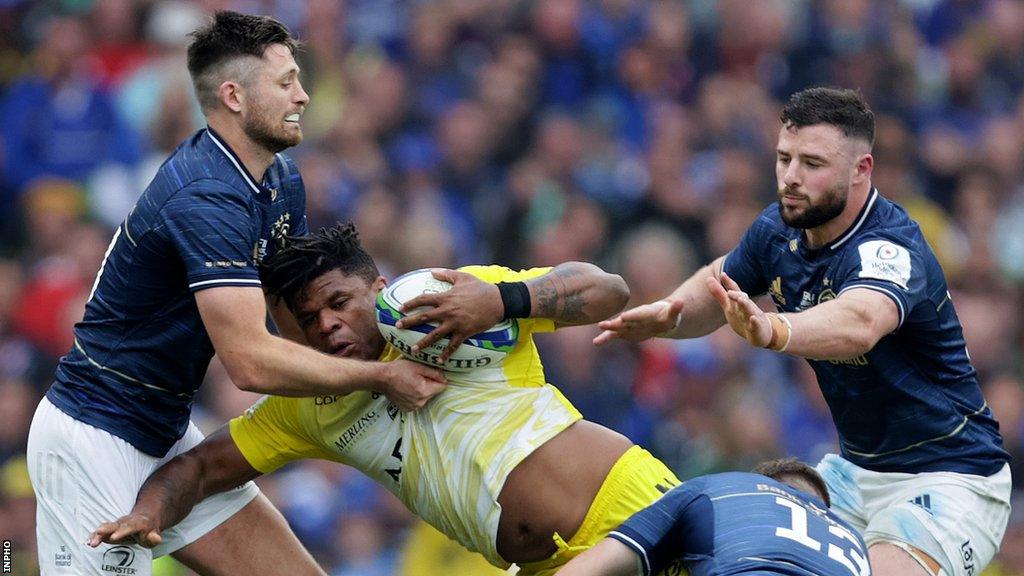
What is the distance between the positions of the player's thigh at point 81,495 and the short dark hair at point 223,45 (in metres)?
1.34

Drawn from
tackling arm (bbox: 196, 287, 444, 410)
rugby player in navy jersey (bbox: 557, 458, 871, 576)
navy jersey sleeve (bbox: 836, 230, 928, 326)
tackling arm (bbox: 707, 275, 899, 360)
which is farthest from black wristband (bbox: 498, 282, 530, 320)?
navy jersey sleeve (bbox: 836, 230, 928, 326)

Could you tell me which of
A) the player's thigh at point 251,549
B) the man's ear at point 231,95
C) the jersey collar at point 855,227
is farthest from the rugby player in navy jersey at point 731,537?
the man's ear at point 231,95

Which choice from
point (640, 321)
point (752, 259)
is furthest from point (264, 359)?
point (752, 259)

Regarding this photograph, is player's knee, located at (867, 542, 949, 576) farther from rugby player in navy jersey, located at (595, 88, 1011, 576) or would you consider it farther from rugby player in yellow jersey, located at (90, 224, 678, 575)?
rugby player in yellow jersey, located at (90, 224, 678, 575)

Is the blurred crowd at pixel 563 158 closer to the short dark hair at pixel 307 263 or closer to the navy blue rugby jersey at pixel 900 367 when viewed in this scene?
the navy blue rugby jersey at pixel 900 367

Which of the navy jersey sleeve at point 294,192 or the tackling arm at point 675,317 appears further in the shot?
the navy jersey sleeve at point 294,192

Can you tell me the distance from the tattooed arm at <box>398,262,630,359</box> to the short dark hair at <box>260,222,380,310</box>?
0.41 meters

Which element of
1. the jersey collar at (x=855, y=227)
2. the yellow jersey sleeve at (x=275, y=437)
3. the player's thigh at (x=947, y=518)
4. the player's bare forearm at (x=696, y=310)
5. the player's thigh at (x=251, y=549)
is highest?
the jersey collar at (x=855, y=227)

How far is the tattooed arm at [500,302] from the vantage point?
194 inches

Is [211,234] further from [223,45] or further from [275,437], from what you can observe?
[275,437]

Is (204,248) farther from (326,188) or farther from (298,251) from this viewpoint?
(326,188)

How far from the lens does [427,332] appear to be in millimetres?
4977

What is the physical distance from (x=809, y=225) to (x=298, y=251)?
1954 millimetres

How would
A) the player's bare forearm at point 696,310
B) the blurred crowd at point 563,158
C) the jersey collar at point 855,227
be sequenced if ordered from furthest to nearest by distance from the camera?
the blurred crowd at point 563,158
the player's bare forearm at point 696,310
the jersey collar at point 855,227
